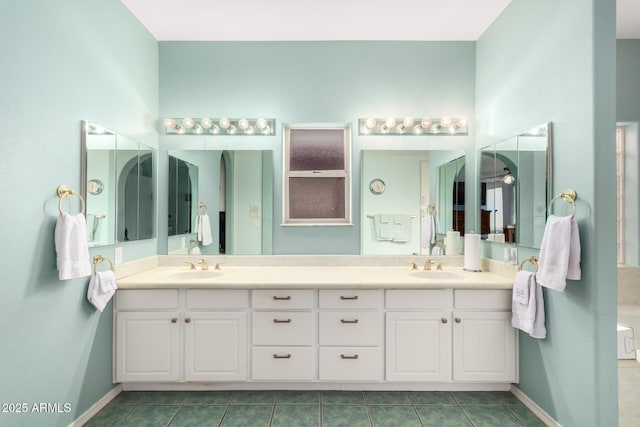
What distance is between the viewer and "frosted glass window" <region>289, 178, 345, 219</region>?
3.04 metres

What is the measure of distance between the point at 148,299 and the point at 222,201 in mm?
978

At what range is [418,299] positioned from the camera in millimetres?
2365

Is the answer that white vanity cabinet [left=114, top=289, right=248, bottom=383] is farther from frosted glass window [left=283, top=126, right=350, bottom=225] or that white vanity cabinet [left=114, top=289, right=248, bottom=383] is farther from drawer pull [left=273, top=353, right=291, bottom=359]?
frosted glass window [left=283, top=126, right=350, bottom=225]

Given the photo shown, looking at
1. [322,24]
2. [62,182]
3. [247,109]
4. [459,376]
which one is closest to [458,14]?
[322,24]

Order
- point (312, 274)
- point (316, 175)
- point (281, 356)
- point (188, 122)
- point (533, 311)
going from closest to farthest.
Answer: point (533, 311) → point (281, 356) → point (312, 274) → point (188, 122) → point (316, 175)

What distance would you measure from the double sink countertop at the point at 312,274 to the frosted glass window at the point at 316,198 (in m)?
0.39

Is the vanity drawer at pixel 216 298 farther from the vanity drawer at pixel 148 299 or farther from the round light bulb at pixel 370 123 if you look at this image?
the round light bulb at pixel 370 123

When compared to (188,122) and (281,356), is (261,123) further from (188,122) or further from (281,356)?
(281,356)

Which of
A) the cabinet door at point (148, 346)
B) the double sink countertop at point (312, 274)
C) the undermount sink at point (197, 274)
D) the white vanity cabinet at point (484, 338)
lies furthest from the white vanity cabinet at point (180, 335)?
the white vanity cabinet at point (484, 338)

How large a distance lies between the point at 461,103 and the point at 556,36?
100 centimetres

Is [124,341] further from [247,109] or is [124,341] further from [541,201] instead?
[541,201]

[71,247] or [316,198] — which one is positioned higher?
[316,198]

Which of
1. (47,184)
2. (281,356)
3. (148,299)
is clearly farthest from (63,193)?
(281,356)

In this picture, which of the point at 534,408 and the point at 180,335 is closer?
the point at 534,408
